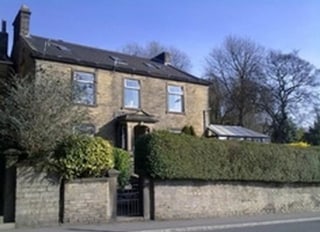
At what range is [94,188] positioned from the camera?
15.6 m

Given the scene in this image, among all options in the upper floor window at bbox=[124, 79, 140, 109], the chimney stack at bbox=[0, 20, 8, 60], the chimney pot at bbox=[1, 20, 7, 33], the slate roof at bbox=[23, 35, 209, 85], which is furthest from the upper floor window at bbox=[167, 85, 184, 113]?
the chimney pot at bbox=[1, 20, 7, 33]

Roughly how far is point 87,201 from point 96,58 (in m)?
15.8

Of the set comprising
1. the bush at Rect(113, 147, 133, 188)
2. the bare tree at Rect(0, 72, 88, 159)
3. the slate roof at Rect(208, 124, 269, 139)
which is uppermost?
the slate roof at Rect(208, 124, 269, 139)

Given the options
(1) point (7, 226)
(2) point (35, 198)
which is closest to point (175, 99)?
(2) point (35, 198)

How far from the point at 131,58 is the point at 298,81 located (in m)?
26.6

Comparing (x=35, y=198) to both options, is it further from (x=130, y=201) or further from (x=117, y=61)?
(x=117, y=61)

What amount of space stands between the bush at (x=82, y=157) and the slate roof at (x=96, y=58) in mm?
11511

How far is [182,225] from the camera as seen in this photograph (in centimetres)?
1549

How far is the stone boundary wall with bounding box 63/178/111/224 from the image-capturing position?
15086 millimetres

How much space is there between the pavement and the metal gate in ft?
1.98

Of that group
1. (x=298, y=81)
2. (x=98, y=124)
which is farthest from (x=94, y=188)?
(x=298, y=81)

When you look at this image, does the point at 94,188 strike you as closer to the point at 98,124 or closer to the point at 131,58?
the point at 98,124

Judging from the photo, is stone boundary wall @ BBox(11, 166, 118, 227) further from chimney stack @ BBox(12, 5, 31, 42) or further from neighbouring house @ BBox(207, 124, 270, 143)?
neighbouring house @ BBox(207, 124, 270, 143)

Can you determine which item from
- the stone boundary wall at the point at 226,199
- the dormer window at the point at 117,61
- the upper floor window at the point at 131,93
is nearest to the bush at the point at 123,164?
the stone boundary wall at the point at 226,199
